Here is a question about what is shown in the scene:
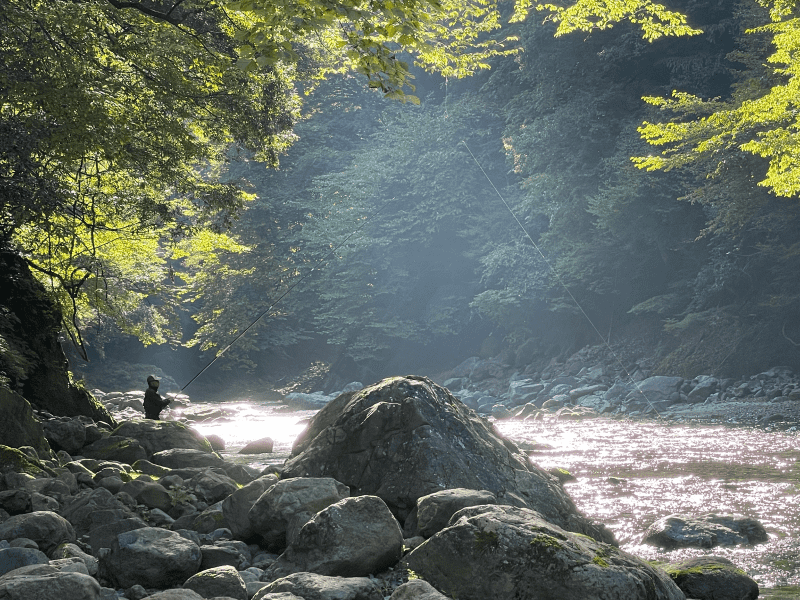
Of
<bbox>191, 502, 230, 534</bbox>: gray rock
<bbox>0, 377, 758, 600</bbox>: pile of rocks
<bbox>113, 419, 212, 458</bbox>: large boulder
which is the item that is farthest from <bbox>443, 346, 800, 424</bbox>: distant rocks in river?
<bbox>191, 502, 230, 534</bbox>: gray rock

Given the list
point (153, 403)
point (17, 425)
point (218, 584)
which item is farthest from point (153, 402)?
point (218, 584)

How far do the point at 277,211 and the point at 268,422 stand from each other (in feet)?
45.4

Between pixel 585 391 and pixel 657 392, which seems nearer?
pixel 657 392

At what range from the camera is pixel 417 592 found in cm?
275

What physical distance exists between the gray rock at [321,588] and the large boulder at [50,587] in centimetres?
68

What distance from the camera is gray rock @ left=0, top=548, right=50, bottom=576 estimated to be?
281 cm

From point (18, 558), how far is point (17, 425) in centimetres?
253

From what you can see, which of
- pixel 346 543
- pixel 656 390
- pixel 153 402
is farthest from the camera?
pixel 656 390

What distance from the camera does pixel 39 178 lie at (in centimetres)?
534

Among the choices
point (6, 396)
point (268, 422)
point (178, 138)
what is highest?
point (178, 138)

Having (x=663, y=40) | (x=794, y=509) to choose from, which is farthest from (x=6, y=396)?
(x=663, y=40)

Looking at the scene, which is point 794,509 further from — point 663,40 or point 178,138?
point 663,40

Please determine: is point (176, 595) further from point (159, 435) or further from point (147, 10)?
point (147, 10)

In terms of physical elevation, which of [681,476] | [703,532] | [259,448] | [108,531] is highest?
[108,531]
